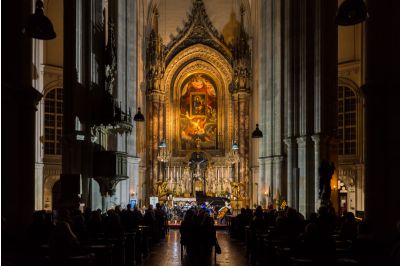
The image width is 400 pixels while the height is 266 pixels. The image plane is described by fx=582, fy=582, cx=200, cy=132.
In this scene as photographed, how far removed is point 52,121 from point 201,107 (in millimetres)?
18505

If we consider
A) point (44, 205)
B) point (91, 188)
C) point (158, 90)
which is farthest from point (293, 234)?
point (158, 90)

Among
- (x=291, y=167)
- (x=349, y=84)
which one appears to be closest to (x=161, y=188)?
(x=349, y=84)

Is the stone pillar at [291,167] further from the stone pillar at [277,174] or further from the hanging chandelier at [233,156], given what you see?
the hanging chandelier at [233,156]

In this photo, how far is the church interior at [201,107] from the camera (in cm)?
1158

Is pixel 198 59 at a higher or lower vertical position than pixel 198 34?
lower

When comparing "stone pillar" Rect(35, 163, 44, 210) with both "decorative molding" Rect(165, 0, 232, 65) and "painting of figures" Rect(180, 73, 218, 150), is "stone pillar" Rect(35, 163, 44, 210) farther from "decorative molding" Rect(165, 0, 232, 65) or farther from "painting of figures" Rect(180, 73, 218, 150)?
"decorative molding" Rect(165, 0, 232, 65)

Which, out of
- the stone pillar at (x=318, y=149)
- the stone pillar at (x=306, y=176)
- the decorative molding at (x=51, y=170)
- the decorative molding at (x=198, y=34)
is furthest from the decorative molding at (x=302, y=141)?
the decorative molding at (x=198, y=34)

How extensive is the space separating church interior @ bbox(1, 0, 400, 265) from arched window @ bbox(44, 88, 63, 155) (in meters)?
0.08

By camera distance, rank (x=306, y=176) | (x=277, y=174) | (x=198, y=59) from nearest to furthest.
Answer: (x=306, y=176), (x=277, y=174), (x=198, y=59)

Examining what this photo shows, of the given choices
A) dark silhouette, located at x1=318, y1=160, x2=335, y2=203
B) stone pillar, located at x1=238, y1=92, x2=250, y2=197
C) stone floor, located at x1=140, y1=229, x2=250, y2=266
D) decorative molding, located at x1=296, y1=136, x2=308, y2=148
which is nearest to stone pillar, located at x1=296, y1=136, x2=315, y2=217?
decorative molding, located at x1=296, y1=136, x2=308, y2=148

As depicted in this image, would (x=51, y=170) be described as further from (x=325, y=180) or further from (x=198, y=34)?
(x=198, y=34)

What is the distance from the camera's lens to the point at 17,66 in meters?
12.6

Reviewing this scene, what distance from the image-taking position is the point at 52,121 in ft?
109

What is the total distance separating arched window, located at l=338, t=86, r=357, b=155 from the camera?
107ft
